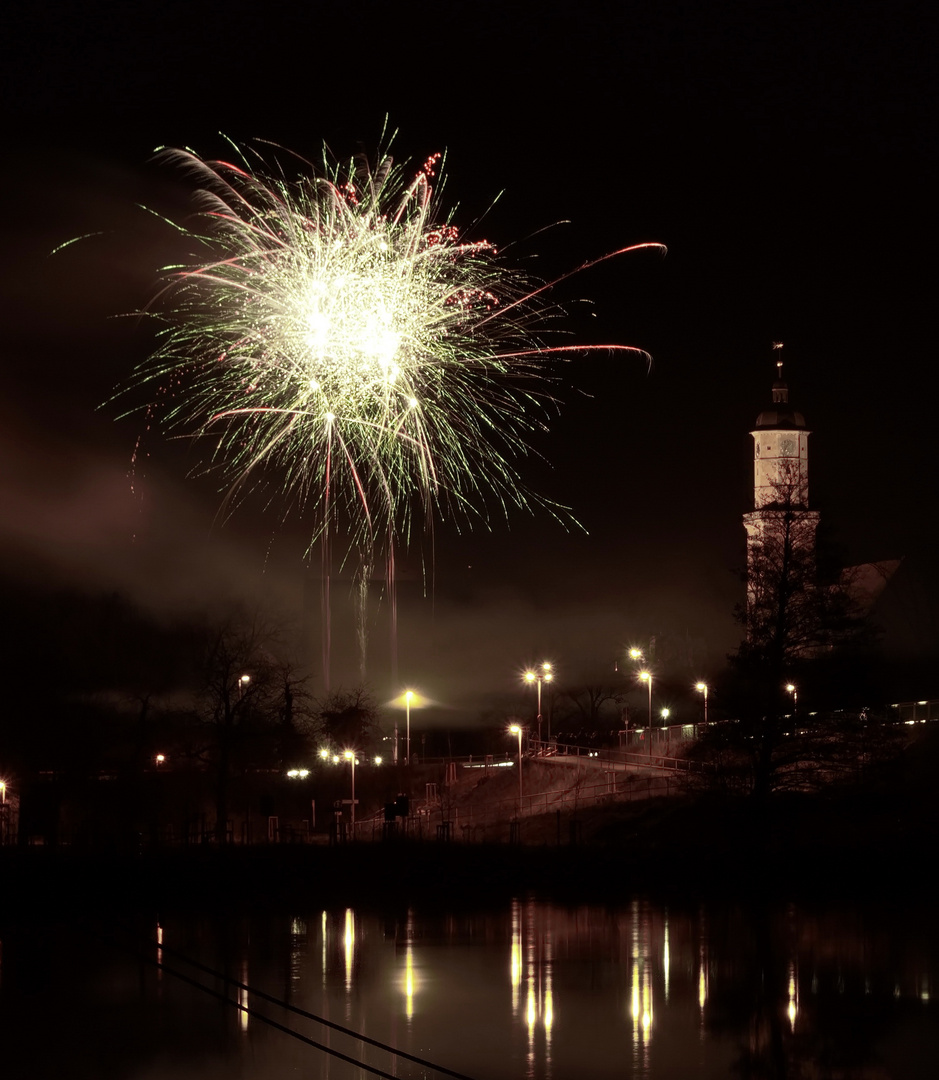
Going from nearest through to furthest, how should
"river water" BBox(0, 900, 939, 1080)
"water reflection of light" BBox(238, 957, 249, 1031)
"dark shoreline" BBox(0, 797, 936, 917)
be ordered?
"river water" BBox(0, 900, 939, 1080)
"water reflection of light" BBox(238, 957, 249, 1031)
"dark shoreline" BBox(0, 797, 936, 917)

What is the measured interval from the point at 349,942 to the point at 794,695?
71.0 ft

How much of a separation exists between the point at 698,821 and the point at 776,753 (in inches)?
120

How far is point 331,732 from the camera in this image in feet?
230

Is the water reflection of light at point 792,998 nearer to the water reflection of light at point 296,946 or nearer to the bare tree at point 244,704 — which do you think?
the water reflection of light at point 296,946

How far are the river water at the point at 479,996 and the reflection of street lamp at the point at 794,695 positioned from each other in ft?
46.6

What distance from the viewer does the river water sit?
51.9ft

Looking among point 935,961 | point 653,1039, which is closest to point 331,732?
point 935,961

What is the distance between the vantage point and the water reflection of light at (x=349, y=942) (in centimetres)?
2119

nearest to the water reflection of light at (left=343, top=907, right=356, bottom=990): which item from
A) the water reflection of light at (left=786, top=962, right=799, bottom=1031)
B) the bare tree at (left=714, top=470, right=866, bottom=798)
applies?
the water reflection of light at (left=786, top=962, right=799, bottom=1031)

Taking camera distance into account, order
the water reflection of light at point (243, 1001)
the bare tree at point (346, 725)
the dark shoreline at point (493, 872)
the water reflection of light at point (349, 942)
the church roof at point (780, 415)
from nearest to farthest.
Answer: the water reflection of light at point (243, 1001), the water reflection of light at point (349, 942), the dark shoreline at point (493, 872), the bare tree at point (346, 725), the church roof at point (780, 415)

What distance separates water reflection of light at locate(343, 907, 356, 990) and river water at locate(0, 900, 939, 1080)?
74 millimetres

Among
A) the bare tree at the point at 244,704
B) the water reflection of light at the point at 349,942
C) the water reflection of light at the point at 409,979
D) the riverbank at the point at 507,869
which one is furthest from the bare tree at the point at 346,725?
the water reflection of light at the point at 409,979

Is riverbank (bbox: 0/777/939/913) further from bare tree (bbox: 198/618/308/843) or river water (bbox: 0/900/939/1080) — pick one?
bare tree (bbox: 198/618/308/843)

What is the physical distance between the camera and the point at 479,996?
19.5 meters
